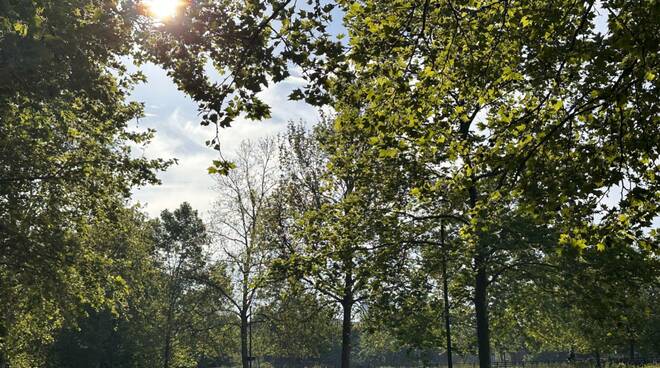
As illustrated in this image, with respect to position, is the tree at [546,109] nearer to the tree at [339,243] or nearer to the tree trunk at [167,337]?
the tree at [339,243]

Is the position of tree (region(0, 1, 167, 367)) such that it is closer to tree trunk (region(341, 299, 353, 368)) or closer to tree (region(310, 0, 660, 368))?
tree (region(310, 0, 660, 368))

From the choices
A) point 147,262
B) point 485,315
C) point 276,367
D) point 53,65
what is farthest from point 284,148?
point 276,367

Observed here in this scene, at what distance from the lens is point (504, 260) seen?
14.4 m

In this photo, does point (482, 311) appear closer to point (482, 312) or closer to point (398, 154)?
point (482, 312)

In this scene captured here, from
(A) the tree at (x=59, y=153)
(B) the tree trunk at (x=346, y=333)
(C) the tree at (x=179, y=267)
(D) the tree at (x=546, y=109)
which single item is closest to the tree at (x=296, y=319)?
(B) the tree trunk at (x=346, y=333)

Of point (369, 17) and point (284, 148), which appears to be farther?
point (284, 148)

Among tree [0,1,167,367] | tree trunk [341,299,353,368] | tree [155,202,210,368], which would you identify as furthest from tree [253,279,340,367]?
tree [0,1,167,367]

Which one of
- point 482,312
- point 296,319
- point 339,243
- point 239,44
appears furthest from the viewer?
point 296,319

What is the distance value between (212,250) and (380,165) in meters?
27.5

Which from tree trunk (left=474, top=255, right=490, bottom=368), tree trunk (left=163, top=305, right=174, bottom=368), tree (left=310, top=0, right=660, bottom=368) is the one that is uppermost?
tree (left=310, top=0, right=660, bottom=368)

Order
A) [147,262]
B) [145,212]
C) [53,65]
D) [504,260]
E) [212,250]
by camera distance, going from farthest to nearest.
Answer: [212,250], [145,212], [147,262], [504,260], [53,65]

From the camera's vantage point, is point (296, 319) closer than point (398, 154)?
No

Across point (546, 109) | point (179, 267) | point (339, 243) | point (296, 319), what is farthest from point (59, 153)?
point (179, 267)

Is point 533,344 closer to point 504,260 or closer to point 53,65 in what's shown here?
point 504,260
